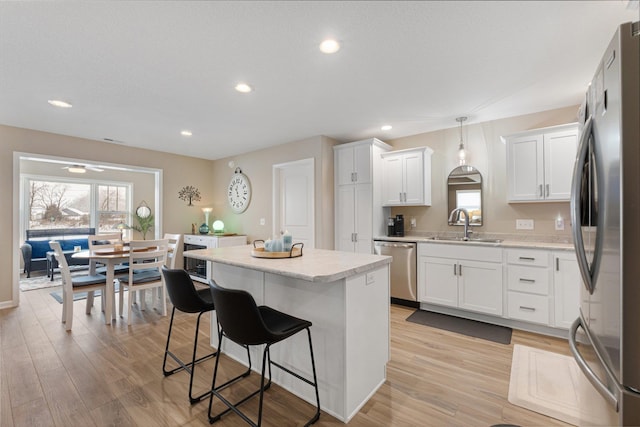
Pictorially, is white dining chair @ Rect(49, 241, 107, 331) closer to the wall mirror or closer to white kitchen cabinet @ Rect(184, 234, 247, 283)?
white kitchen cabinet @ Rect(184, 234, 247, 283)

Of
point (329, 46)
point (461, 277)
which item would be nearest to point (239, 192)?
point (329, 46)

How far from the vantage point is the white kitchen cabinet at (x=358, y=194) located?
412cm

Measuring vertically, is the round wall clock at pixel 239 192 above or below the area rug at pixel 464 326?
above

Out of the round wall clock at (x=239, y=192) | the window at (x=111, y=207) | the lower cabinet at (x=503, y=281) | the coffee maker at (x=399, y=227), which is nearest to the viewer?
the lower cabinet at (x=503, y=281)

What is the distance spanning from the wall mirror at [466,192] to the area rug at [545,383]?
1.71 metres

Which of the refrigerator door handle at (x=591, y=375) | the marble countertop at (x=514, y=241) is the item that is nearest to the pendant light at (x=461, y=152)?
the marble countertop at (x=514, y=241)

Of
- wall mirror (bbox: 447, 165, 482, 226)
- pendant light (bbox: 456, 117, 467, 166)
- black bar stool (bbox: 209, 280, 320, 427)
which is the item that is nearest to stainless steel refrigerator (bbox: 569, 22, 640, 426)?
black bar stool (bbox: 209, 280, 320, 427)

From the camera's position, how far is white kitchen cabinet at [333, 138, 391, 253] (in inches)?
162

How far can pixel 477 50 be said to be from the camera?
2115 millimetres

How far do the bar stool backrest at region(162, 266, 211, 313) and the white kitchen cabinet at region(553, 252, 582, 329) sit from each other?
3.28 m

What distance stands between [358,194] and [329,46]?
2.43 m

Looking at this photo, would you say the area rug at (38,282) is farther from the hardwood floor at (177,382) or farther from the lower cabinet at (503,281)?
the lower cabinet at (503,281)

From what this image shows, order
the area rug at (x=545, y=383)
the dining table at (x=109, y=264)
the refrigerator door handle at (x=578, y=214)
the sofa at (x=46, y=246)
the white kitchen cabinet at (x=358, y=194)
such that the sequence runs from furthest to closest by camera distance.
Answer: the sofa at (x=46, y=246) < the white kitchen cabinet at (x=358, y=194) < the dining table at (x=109, y=264) < the area rug at (x=545, y=383) < the refrigerator door handle at (x=578, y=214)

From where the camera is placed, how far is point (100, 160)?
4.62 m
